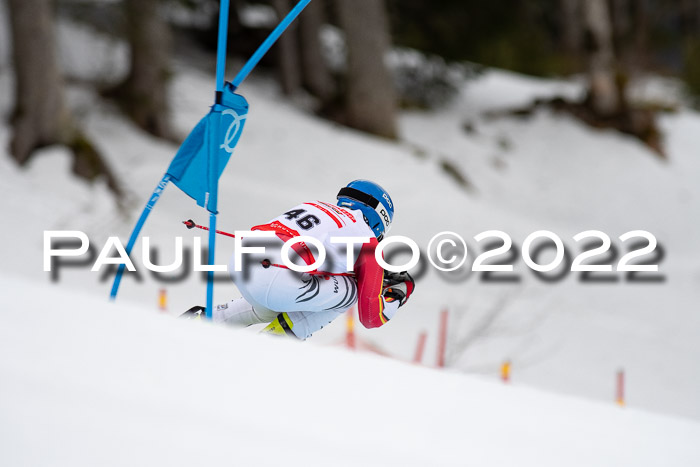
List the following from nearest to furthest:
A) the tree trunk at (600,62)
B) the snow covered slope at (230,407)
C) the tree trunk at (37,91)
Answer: the snow covered slope at (230,407), the tree trunk at (37,91), the tree trunk at (600,62)

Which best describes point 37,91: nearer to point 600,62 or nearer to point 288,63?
point 288,63

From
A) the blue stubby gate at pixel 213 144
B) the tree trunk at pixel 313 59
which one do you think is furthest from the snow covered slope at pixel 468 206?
the blue stubby gate at pixel 213 144

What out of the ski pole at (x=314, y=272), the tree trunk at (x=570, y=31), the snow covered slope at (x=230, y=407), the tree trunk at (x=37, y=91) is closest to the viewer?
the snow covered slope at (x=230, y=407)

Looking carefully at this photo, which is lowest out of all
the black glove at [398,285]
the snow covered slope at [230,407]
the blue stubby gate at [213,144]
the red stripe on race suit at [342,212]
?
the snow covered slope at [230,407]

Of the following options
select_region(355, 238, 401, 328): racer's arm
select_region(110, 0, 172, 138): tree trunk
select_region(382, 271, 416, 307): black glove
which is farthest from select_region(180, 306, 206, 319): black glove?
select_region(110, 0, 172, 138): tree trunk

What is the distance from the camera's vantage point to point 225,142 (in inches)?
169

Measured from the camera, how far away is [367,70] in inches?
624

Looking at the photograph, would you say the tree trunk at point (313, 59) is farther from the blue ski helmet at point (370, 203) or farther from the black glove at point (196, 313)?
the black glove at point (196, 313)

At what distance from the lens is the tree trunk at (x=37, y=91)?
11.1m

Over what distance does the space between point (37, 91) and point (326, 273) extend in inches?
331

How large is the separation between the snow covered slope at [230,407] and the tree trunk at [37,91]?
27.9 feet

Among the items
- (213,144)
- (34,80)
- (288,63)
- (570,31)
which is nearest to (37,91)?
(34,80)

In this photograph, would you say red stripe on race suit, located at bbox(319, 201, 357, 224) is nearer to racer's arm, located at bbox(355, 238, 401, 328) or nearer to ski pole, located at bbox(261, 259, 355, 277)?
racer's arm, located at bbox(355, 238, 401, 328)

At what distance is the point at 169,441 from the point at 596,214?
1525 centimetres
